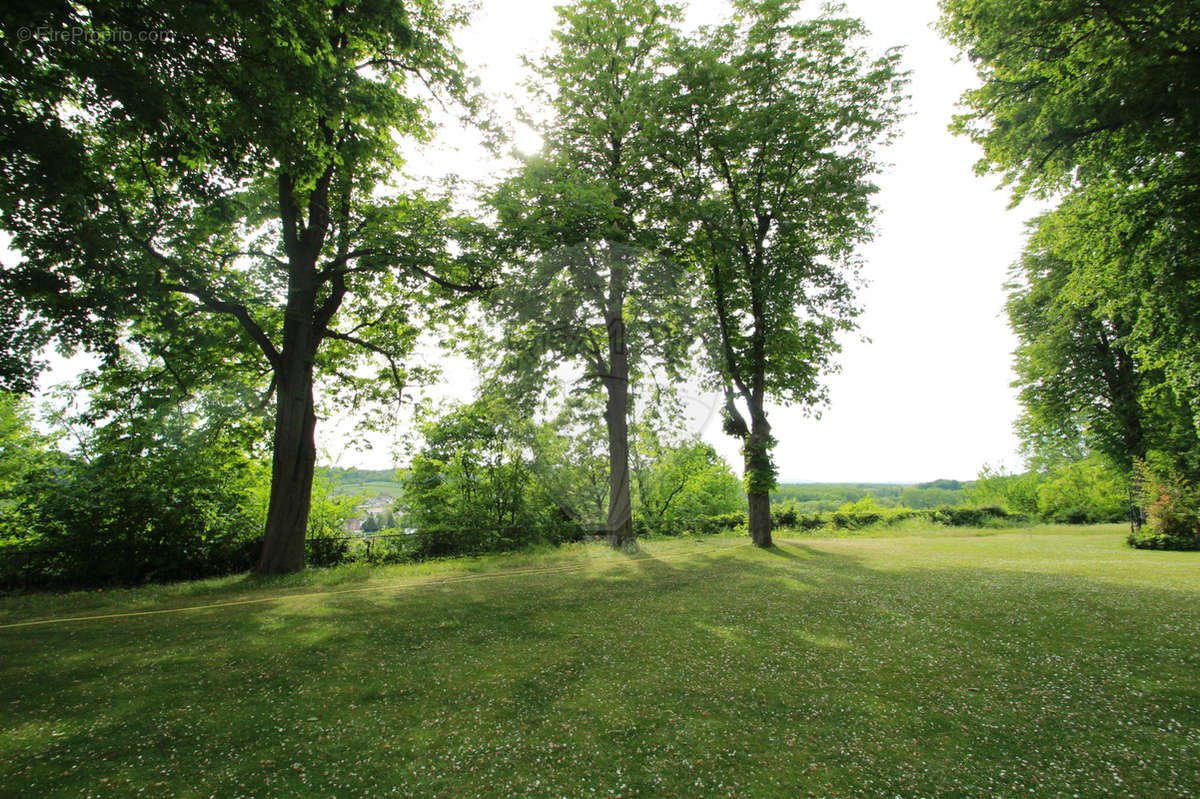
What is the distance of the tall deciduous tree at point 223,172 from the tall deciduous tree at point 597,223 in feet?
9.37

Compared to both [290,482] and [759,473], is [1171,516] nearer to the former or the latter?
[759,473]

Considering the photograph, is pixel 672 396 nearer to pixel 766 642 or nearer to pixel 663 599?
pixel 663 599

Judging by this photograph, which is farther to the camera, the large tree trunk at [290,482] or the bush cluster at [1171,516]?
the bush cluster at [1171,516]

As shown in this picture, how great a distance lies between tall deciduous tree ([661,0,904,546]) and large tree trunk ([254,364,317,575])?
15214 mm

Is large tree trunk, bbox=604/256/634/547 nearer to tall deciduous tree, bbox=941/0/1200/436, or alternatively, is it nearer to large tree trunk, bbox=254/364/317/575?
large tree trunk, bbox=254/364/317/575

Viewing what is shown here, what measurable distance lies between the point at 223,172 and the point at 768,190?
1939 cm

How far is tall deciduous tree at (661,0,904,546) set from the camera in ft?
68.1

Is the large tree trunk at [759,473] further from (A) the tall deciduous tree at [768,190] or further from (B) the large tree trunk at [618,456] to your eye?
(B) the large tree trunk at [618,456]

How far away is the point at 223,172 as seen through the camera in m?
11.3

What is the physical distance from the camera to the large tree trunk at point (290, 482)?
15.0 meters

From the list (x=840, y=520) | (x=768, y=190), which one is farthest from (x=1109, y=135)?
(x=840, y=520)

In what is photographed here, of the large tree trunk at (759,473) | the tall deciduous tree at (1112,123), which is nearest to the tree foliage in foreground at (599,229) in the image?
the large tree trunk at (759,473)

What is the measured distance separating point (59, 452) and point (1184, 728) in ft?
77.4

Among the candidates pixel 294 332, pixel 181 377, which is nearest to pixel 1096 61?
pixel 294 332
